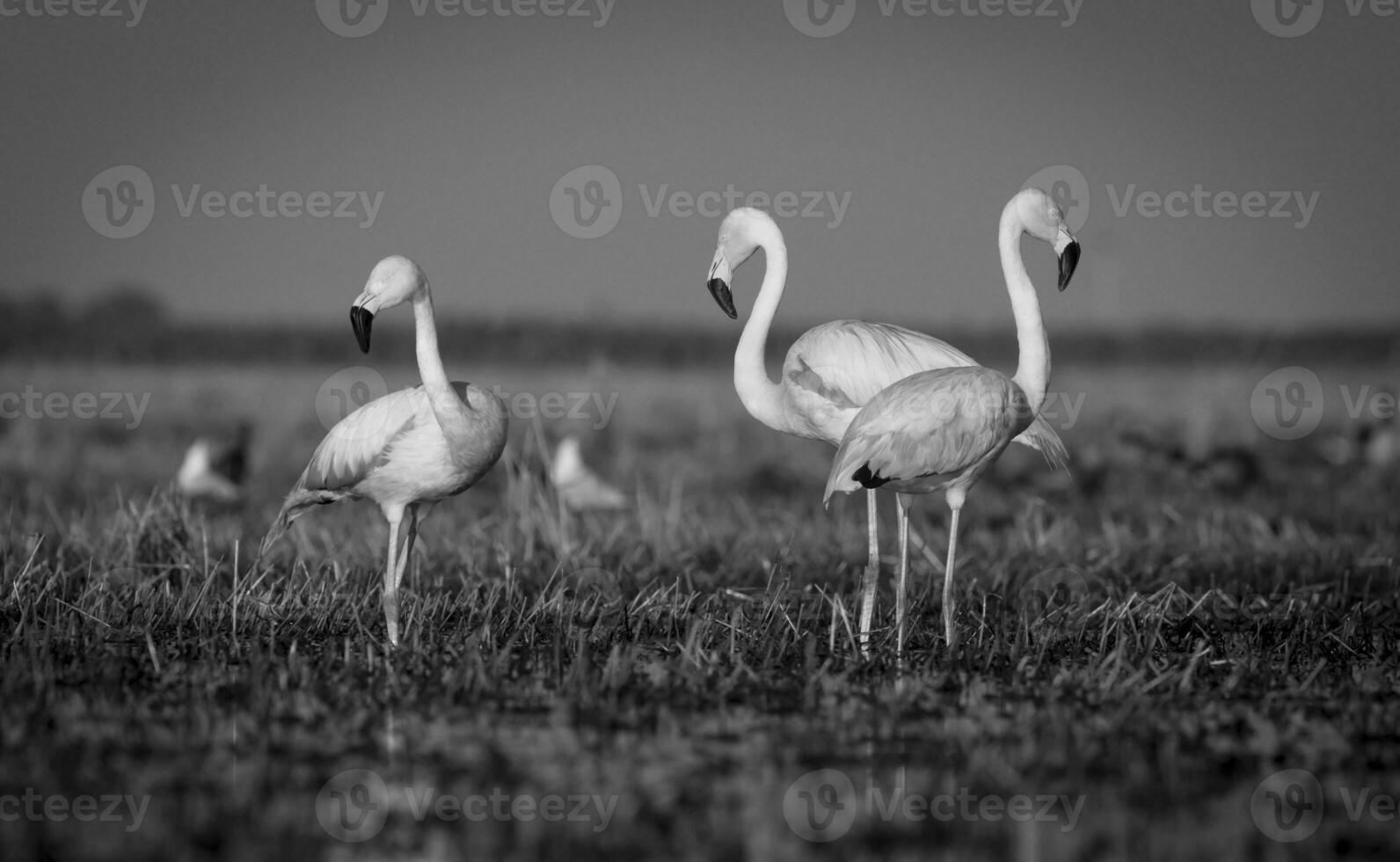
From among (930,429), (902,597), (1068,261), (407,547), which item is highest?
(1068,261)

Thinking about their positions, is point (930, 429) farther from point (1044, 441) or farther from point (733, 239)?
point (733, 239)

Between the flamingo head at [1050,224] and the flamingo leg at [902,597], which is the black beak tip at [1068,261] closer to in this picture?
the flamingo head at [1050,224]

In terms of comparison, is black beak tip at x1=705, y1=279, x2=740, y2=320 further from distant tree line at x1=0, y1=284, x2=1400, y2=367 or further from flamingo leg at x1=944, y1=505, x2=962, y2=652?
distant tree line at x1=0, y1=284, x2=1400, y2=367

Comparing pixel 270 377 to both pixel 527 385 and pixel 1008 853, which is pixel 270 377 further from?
pixel 1008 853

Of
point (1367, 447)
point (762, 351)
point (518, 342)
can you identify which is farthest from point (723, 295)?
point (518, 342)

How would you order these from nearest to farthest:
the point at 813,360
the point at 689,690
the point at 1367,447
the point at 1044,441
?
the point at 689,690 → the point at 1044,441 → the point at 813,360 → the point at 1367,447

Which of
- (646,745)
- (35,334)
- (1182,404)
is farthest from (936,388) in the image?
(35,334)

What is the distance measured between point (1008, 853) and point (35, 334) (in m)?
34.3

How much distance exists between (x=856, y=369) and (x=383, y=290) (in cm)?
204

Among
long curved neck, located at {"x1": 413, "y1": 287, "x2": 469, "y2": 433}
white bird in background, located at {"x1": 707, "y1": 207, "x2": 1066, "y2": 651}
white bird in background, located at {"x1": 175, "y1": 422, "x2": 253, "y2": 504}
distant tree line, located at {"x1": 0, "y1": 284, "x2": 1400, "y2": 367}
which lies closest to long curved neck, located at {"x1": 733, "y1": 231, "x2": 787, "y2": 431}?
white bird in background, located at {"x1": 707, "y1": 207, "x2": 1066, "y2": 651}

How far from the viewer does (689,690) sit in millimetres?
4824

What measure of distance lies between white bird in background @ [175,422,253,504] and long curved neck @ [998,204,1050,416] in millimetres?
5512

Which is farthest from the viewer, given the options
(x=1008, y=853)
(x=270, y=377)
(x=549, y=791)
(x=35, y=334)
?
(x=35, y=334)

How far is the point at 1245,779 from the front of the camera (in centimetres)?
385
